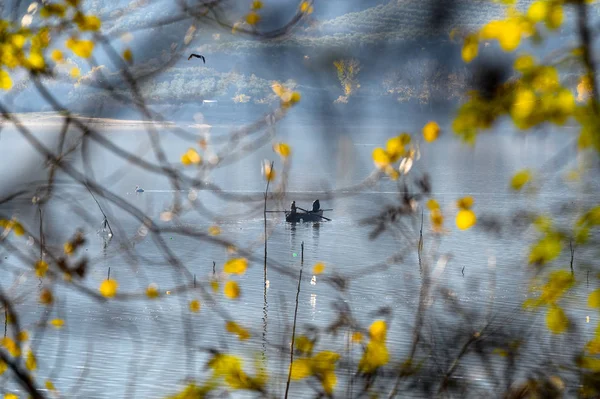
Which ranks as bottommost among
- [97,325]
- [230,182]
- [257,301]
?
[97,325]

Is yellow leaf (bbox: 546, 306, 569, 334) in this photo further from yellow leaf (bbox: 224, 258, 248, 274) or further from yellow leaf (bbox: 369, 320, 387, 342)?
yellow leaf (bbox: 224, 258, 248, 274)

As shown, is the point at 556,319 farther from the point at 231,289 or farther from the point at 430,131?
Answer: the point at 231,289

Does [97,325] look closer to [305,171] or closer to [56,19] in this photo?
[56,19]

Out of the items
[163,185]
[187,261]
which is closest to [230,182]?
[163,185]

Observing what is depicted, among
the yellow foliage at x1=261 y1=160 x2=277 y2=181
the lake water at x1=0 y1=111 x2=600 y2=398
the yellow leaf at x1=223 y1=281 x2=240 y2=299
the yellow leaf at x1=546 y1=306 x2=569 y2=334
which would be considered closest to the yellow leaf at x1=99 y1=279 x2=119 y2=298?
the lake water at x1=0 y1=111 x2=600 y2=398

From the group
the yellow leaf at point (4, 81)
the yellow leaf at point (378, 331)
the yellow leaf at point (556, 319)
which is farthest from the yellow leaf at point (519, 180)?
the yellow leaf at point (4, 81)

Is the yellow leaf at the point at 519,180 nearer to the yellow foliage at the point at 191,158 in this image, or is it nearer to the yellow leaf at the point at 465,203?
the yellow leaf at the point at 465,203
